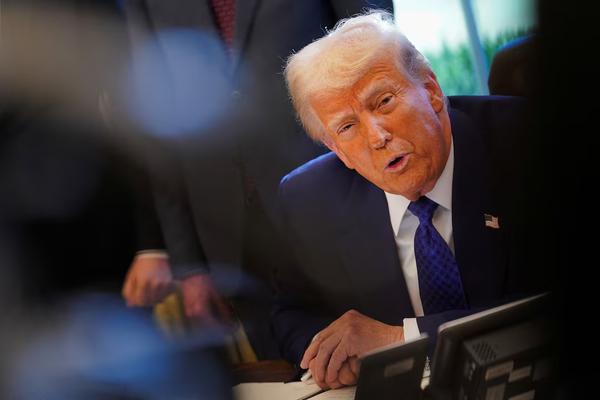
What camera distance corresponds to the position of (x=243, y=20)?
1.89 m

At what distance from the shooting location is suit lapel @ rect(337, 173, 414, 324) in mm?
1961

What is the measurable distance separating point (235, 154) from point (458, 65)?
491 mm

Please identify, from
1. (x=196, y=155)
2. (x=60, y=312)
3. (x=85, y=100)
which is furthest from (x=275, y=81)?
(x=60, y=312)

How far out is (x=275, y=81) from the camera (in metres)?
1.91

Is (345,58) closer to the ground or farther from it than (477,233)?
farther from it

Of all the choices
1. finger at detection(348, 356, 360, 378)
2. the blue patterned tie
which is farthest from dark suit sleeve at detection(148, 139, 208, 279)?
the blue patterned tie

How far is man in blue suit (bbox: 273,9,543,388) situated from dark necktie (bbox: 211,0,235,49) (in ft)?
0.44

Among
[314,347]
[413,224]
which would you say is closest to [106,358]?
[314,347]

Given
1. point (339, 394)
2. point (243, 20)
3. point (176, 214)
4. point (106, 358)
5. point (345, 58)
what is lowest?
point (339, 394)

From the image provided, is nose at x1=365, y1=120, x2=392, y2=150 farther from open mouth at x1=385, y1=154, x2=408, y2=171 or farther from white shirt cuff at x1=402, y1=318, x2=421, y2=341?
white shirt cuff at x1=402, y1=318, x2=421, y2=341

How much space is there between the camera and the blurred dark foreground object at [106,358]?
6.49 ft

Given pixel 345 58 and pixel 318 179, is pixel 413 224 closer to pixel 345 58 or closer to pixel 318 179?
pixel 318 179

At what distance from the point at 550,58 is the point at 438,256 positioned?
18.5 inches

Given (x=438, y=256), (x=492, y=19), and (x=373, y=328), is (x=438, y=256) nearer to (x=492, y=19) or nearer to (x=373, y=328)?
(x=373, y=328)
